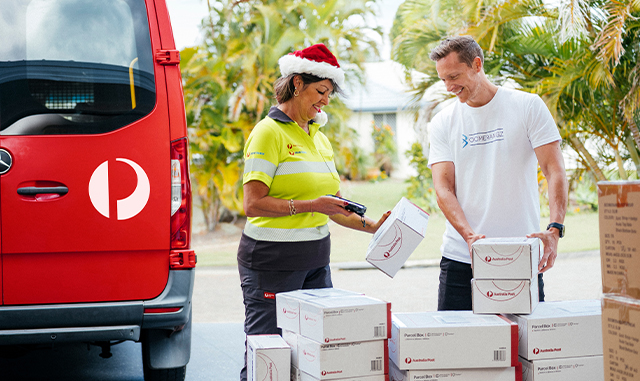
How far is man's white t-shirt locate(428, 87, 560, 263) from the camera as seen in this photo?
2.64 m

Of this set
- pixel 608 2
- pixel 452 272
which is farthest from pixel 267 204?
pixel 608 2

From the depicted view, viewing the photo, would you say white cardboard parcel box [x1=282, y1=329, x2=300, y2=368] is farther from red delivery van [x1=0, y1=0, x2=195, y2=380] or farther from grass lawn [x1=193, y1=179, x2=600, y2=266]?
grass lawn [x1=193, y1=179, x2=600, y2=266]

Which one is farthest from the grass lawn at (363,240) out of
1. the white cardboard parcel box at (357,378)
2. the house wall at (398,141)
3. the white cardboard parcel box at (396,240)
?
the white cardboard parcel box at (357,378)

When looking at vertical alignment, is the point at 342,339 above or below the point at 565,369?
above

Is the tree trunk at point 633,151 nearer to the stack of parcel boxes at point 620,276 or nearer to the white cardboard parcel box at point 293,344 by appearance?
the stack of parcel boxes at point 620,276

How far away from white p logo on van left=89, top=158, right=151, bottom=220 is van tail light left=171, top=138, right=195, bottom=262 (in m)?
0.14

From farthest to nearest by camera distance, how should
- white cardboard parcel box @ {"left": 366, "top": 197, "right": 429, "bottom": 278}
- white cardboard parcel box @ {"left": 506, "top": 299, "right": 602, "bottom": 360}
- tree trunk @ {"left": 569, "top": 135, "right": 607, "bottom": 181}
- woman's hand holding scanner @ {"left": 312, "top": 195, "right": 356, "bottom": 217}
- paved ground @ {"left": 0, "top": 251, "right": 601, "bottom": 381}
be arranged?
tree trunk @ {"left": 569, "top": 135, "right": 607, "bottom": 181}, paved ground @ {"left": 0, "top": 251, "right": 601, "bottom": 381}, woman's hand holding scanner @ {"left": 312, "top": 195, "right": 356, "bottom": 217}, white cardboard parcel box @ {"left": 366, "top": 197, "right": 429, "bottom": 278}, white cardboard parcel box @ {"left": 506, "top": 299, "right": 602, "bottom": 360}

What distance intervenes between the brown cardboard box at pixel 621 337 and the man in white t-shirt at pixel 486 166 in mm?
824

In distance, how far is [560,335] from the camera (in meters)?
2.10

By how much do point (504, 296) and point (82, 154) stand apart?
77.9 inches

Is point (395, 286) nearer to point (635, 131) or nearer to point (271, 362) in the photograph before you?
point (635, 131)

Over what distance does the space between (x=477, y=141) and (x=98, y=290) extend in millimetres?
1937

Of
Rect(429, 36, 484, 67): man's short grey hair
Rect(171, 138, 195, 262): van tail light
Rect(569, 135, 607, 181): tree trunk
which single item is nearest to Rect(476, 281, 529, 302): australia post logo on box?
Rect(429, 36, 484, 67): man's short grey hair

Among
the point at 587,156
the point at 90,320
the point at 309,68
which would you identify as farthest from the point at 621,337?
the point at 587,156
